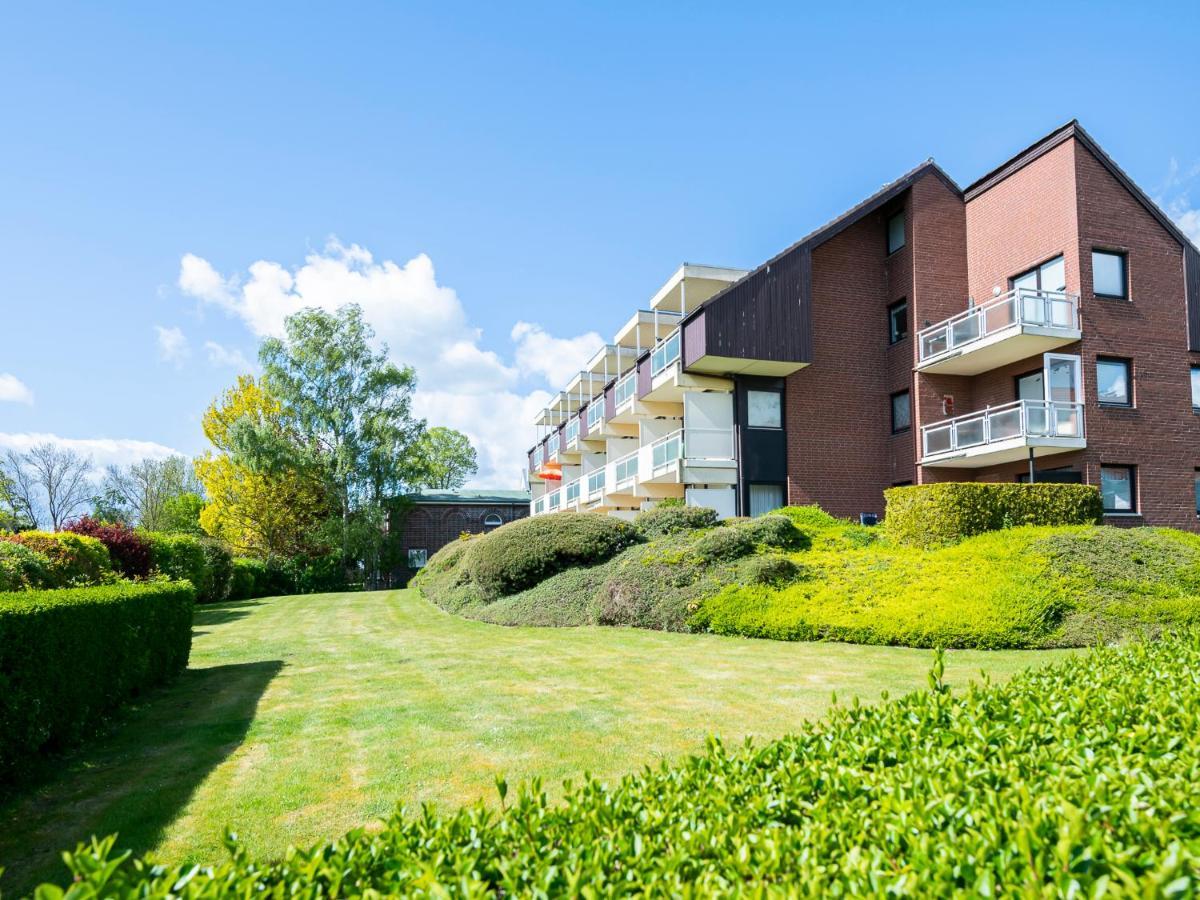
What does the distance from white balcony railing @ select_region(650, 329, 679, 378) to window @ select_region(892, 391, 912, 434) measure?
294 inches

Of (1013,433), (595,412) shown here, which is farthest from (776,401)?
(595,412)

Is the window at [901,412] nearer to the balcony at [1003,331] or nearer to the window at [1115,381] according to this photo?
the balcony at [1003,331]

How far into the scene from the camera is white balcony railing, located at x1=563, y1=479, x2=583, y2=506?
3689cm

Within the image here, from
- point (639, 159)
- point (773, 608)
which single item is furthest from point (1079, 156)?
point (773, 608)

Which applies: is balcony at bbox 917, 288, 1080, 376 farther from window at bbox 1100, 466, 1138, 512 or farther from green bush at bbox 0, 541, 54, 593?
green bush at bbox 0, 541, 54, 593

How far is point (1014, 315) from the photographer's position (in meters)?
20.3

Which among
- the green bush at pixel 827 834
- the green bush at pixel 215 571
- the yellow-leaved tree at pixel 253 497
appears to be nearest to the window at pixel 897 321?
the green bush at pixel 827 834

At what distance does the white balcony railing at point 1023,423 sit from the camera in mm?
19703

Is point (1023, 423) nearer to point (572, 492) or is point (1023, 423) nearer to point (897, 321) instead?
point (897, 321)

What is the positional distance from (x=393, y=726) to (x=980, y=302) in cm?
2323

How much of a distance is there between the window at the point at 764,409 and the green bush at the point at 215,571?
2140 centimetres

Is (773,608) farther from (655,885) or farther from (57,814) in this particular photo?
(655,885)

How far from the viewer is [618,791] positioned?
3021 mm

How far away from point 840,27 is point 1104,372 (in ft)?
47.5
